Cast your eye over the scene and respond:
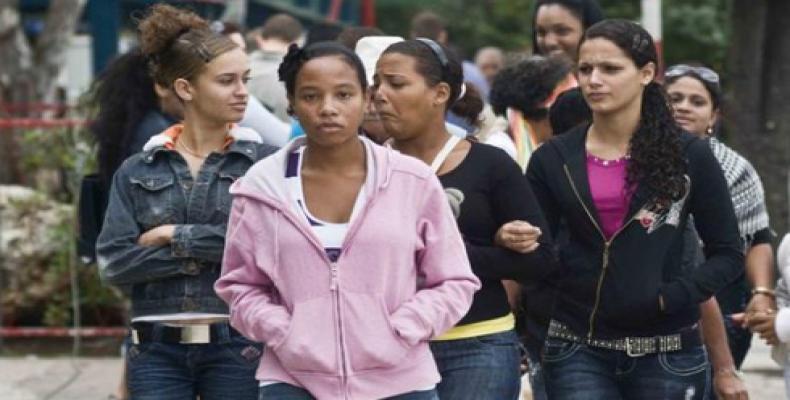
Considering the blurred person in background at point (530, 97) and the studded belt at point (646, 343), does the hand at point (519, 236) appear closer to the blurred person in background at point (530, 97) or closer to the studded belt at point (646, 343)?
the studded belt at point (646, 343)

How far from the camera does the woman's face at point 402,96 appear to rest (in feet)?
18.1

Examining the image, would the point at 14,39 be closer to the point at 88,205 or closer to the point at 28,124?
the point at 28,124

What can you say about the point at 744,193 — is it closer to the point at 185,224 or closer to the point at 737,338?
the point at 737,338

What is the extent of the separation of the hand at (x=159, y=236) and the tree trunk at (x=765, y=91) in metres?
8.42

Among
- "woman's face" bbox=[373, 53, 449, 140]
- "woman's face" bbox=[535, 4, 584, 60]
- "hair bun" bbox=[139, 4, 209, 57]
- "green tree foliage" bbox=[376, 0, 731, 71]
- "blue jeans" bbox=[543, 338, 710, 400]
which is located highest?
"green tree foliage" bbox=[376, 0, 731, 71]

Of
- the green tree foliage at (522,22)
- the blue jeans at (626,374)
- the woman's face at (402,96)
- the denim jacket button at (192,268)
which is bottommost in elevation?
the blue jeans at (626,374)

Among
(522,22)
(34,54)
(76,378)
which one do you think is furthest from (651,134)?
(522,22)

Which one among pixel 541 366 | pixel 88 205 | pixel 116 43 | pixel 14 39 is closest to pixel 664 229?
pixel 541 366

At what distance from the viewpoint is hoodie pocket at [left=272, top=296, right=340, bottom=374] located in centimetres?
479

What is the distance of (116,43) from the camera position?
1286cm

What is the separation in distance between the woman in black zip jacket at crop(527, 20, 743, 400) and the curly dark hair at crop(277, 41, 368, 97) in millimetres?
993

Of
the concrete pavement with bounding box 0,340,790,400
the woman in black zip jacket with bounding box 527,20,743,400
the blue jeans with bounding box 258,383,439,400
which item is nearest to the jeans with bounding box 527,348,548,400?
the woman in black zip jacket with bounding box 527,20,743,400

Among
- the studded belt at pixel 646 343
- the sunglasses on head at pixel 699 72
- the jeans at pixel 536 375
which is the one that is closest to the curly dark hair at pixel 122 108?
the jeans at pixel 536 375

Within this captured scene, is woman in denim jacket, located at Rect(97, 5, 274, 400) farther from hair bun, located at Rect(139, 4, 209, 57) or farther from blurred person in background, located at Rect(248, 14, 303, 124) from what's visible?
blurred person in background, located at Rect(248, 14, 303, 124)
